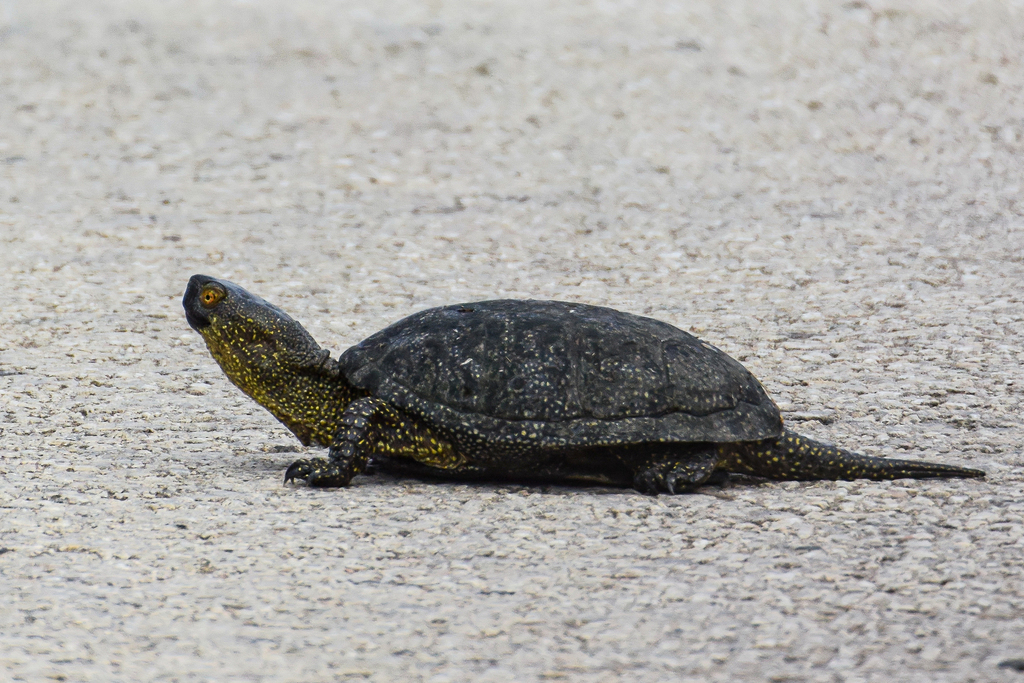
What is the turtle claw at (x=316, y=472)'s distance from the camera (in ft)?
13.3

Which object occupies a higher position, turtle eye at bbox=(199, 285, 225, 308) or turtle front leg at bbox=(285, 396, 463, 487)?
turtle eye at bbox=(199, 285, 225, 308)

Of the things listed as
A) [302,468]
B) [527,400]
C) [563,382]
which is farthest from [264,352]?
[563,382]

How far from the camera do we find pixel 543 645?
2.83m

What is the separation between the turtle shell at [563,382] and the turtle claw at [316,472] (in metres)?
0.31

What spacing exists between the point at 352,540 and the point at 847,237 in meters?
5.81

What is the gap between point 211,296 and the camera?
13.9 feet

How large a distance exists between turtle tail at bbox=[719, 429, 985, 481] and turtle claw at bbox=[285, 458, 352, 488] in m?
1.40

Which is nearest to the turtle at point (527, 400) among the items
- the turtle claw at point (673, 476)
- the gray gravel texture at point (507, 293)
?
the turtle claw at point (673, 476)

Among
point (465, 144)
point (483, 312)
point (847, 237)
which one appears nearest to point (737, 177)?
point (847, 237)

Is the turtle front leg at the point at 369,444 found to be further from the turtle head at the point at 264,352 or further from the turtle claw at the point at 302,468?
the turtle head at the point at 264,352

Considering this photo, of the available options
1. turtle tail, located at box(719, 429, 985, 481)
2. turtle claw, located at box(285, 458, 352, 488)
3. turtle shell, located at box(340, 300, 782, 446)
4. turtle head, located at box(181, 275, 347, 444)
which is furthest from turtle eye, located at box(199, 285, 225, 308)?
turtle tail, located at box(719, 429, 985, 481)

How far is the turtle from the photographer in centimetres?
397

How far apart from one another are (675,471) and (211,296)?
5.99 ft

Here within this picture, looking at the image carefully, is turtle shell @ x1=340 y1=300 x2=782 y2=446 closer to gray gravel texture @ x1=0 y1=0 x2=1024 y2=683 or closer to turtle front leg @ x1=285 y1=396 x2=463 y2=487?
turtle front leg @ x1=285 y1=396 x2=463 y2=487
